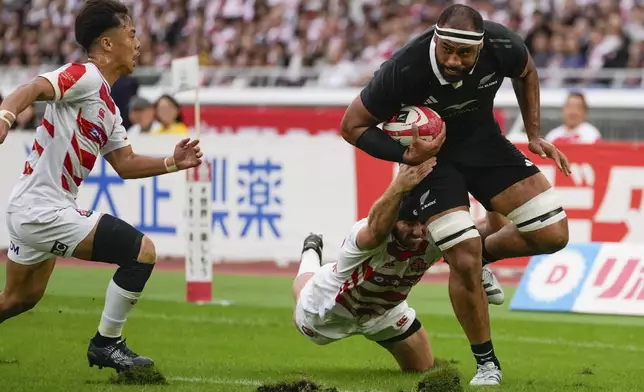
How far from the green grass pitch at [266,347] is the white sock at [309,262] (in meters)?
0.66

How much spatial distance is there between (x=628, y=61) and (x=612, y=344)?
1016 centimetres

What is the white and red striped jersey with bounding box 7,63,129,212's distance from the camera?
7.55 meters

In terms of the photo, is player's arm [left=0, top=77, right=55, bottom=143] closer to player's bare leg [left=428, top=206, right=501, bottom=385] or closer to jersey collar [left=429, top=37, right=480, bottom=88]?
jersey collar [left=429, top=37, right=480, bottom=88]

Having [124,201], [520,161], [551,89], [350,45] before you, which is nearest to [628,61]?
[551,89]

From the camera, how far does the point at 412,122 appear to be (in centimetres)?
761

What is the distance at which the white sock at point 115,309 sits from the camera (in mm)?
7652

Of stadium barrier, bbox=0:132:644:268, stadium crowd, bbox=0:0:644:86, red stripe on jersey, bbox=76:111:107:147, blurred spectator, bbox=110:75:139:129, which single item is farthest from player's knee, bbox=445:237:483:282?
stadium crowd, bbox=0:0:644:86

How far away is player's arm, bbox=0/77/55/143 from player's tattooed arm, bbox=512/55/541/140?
3.08 meters

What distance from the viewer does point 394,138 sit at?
7664 millimetres

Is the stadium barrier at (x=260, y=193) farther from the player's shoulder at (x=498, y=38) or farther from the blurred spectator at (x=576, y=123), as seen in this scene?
the player's shoulder at (x=498, y=38)

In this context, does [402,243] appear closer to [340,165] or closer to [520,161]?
[520,161]

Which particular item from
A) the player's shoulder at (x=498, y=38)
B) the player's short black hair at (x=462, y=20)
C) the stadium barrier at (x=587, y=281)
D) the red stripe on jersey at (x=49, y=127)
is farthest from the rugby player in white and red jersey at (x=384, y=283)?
the stadium barrier at (x=587, y=281)

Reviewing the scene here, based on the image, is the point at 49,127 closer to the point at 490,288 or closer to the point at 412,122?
the point at 412,122

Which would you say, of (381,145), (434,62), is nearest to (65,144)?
(381,145)
